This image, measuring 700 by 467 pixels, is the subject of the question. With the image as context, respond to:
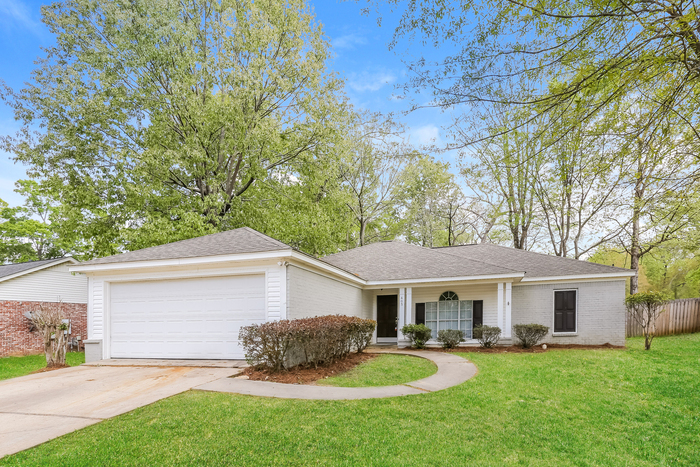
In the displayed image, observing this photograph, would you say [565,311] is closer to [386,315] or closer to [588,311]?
[588,311]

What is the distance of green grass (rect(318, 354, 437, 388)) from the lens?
24.2ft

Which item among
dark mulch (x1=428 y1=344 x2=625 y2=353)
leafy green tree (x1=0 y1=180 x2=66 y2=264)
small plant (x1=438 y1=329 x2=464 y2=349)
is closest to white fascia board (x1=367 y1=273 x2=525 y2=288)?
small plant (x1=438 y1=329 x2=464 y2=349)

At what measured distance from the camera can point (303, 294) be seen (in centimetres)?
980

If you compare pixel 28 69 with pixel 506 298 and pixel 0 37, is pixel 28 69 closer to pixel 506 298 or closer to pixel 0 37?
pixel 0 37

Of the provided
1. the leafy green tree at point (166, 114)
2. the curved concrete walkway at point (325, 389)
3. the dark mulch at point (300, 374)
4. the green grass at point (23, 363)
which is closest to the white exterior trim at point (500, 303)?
the curved concrete walkway at point (325, 389)

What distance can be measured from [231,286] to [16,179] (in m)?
29.6

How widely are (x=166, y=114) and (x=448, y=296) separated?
1427cm

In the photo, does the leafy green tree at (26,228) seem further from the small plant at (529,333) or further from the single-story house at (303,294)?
the small plant at (529,333)

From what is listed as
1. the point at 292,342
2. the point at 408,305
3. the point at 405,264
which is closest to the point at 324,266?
the point at 292,342

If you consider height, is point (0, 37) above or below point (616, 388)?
above

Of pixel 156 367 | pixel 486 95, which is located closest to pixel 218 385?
pixel 156 367

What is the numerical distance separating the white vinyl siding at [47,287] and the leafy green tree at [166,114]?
7.32ft

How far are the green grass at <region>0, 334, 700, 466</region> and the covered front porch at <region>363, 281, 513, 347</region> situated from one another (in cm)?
609

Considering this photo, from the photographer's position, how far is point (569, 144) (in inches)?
238
